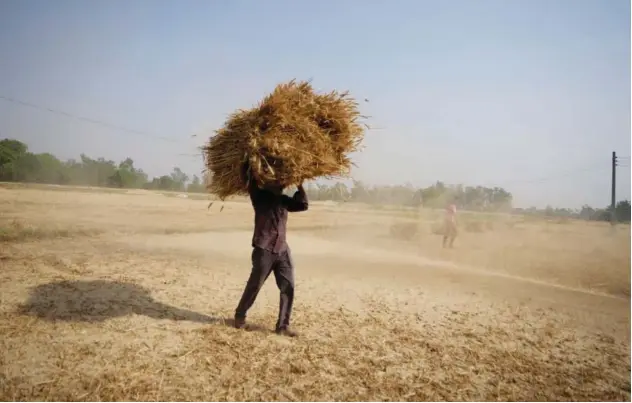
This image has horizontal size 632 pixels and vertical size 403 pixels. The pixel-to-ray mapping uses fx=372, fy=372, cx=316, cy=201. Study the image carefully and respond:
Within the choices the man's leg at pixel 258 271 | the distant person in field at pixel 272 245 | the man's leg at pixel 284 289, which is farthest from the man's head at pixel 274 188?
the man's leg at pixel 284 289

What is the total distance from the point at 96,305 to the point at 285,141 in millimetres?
3582

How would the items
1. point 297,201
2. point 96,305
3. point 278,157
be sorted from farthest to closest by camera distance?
point 96,305 → point 297,201 → point 278,157

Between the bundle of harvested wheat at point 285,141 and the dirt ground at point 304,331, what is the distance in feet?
6.27

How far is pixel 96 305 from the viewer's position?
516 cm

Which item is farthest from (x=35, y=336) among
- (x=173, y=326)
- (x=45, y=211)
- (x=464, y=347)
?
(x=45, y=211)

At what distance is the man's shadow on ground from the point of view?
4789 millimetres

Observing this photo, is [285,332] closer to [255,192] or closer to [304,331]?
[304,331]

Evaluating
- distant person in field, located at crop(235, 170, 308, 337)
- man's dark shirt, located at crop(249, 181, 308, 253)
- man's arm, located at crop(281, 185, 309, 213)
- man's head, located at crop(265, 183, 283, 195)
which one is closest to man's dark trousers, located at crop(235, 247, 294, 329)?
distant person in field, located at crop(235, 170, 308, 337)

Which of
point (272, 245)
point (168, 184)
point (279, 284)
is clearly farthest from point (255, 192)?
point (168, 184)

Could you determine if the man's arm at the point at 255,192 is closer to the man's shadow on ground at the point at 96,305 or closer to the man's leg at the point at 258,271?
the man's leg at the point at 258,271

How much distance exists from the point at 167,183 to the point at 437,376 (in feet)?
227

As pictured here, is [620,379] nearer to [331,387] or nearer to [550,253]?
[331,387]

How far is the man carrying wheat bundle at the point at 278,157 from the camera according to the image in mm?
4152

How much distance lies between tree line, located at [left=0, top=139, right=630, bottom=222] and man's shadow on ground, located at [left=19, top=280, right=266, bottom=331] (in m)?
1.83
